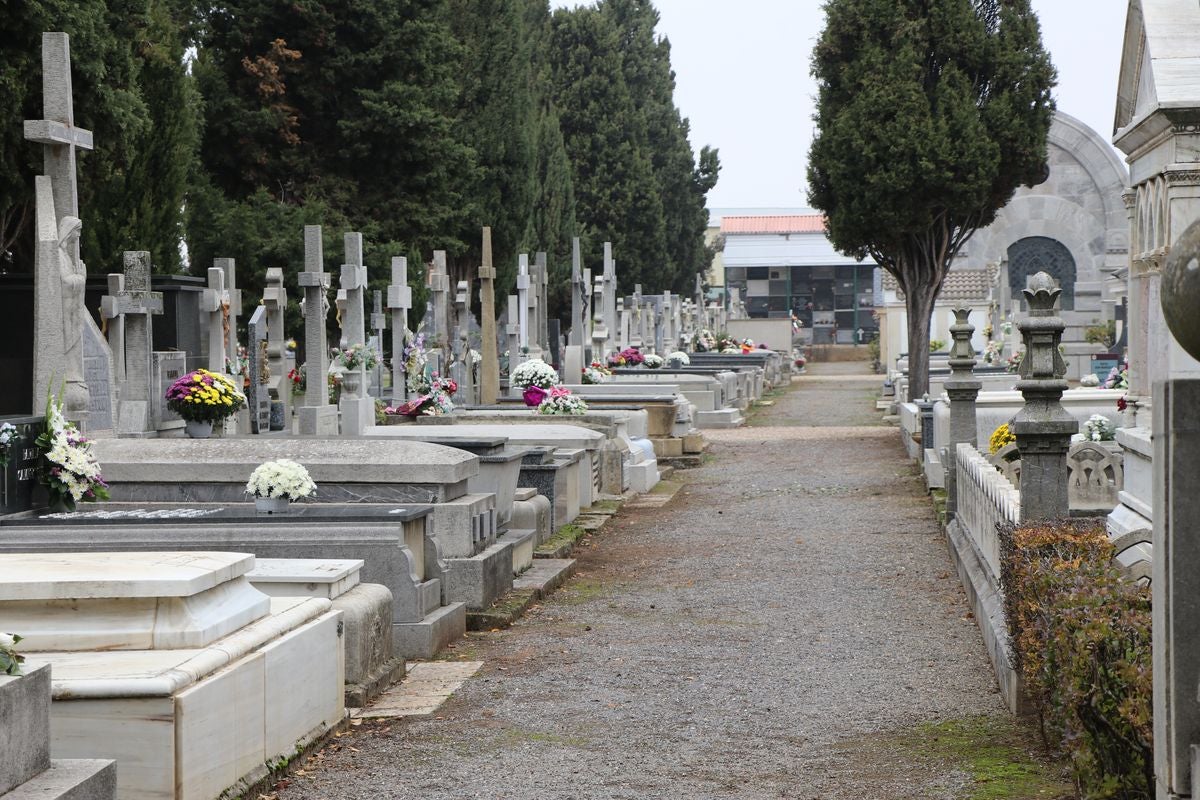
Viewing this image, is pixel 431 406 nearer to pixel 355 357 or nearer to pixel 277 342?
pixel 355 357

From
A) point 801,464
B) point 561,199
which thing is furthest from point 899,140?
point 561,199

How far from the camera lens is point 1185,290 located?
3285mm

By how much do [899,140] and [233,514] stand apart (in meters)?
16.8

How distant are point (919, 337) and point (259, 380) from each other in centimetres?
1040

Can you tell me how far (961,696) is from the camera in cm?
679

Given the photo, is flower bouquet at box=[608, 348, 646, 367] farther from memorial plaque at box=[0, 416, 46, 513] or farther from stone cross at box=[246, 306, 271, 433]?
memorial plaque at box=[0, 416, 46, 513]

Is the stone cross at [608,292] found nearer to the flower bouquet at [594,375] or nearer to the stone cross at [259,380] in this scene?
the flower bouquet at [594,375]

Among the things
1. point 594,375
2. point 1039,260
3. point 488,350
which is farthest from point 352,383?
point 1039,260

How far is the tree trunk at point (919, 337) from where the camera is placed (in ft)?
78.9

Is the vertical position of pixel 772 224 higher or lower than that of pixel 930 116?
higher

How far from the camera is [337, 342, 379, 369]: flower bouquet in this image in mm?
16906

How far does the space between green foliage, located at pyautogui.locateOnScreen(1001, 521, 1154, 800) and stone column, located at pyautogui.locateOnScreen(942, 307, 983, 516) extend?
6.57m

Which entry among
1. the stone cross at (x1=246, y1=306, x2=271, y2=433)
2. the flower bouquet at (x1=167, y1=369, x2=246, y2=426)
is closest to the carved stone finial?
the flower bouquet at (x1=167, y1=369, x2=246, y2=426)

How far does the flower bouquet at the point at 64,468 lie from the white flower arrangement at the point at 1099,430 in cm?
616
